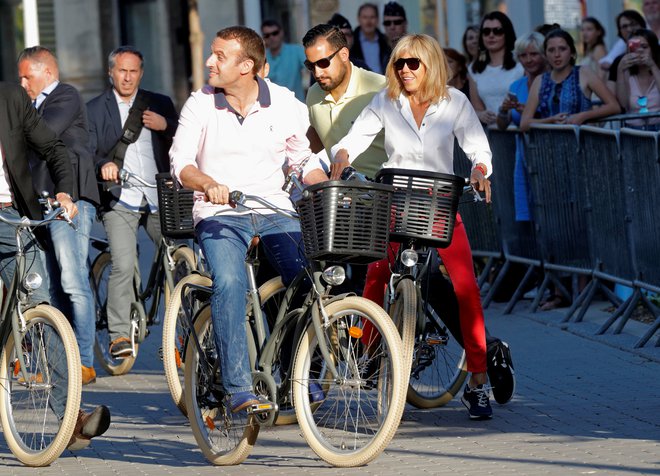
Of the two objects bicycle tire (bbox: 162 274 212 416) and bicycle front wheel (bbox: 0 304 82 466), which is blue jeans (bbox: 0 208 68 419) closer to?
bicycle front wheel (bbox: 0 304 82 466)

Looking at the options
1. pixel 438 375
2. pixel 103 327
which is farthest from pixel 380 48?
pixel 438 375

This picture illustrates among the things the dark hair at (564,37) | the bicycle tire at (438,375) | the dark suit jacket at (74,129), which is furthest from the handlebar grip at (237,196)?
the dark hair at (564,37)

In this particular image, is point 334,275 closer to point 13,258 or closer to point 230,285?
point 230,285

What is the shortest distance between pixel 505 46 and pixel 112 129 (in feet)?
15.3

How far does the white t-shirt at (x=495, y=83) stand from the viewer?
1392 cm

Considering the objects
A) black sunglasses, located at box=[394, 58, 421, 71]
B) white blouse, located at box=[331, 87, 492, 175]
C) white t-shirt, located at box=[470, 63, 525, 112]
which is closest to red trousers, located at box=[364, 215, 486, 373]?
white blouse, located at box=[331, 87, 492, 175]

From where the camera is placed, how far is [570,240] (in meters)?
11.8

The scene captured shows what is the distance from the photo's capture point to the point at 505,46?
1406 centimetres

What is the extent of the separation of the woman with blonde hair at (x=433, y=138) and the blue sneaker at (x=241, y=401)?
1281mm

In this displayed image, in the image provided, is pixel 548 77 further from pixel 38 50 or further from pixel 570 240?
pixel 38 50

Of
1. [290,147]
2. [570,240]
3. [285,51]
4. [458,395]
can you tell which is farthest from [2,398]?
[285,51]

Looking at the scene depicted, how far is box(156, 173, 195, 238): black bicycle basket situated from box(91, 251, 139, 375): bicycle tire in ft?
5.05

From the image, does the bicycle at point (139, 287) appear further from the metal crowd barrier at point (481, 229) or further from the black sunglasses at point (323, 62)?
the metal crowd barrier at point (481, 229)

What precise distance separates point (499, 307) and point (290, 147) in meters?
5.22
